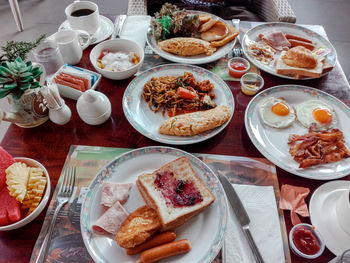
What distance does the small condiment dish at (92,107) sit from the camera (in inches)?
78.2

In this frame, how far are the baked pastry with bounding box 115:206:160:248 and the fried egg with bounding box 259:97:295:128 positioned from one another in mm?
1206

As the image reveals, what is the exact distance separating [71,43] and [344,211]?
2496mm

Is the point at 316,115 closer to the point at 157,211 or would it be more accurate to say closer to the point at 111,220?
the point at 157,211

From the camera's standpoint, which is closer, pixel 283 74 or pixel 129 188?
pixel 129 188

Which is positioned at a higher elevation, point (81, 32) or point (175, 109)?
point (81, 32)

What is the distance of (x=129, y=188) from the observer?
1727 millimetres

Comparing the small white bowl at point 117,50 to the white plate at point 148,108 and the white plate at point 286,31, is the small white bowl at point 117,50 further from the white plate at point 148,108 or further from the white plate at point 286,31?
the white plate at point 286,31

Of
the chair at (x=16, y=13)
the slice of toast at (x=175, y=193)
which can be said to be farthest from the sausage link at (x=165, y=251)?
the chair at (x=16, y=13)

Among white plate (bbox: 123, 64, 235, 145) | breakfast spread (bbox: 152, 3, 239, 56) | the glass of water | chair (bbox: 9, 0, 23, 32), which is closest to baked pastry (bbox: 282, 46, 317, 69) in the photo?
breakfast spread (bbox: 152, 3, 239, 56)

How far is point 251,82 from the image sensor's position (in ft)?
8.09

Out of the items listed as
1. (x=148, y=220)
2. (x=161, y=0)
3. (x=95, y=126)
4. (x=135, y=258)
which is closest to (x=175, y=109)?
(x=95, y=126)

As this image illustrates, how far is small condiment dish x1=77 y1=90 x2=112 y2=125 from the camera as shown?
199cm

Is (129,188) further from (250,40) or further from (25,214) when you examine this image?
(250,40)

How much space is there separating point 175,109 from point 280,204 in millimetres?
1122
